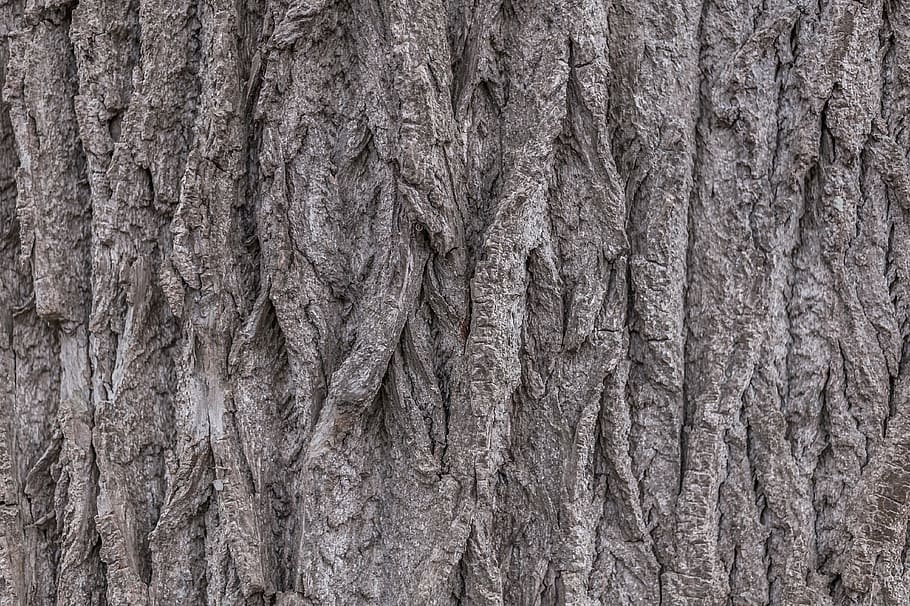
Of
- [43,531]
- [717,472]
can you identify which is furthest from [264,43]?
[717,472]

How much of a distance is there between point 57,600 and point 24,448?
0.93ft

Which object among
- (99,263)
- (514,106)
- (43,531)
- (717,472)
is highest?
(514,106)

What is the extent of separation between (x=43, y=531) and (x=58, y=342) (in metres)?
0.35

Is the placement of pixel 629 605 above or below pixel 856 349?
below

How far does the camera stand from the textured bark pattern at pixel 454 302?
43.8 inches

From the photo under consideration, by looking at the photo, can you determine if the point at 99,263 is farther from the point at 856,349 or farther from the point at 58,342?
the point at 856,349

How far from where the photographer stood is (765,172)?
3.88 feet

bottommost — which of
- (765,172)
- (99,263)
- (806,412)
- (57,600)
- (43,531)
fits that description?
(57,600)

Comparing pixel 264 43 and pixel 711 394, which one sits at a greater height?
pixel 264 43

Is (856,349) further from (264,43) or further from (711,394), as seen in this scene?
(264,43)

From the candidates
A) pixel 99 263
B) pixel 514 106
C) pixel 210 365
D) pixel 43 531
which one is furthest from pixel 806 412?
pixel 43 531

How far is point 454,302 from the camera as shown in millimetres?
1125

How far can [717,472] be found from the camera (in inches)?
45.3

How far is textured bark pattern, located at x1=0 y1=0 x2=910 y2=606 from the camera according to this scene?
1.11 meters
